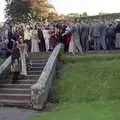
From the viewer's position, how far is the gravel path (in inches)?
596

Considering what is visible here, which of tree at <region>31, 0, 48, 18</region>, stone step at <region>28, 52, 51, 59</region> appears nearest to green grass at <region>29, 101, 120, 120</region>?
stone step at <region>28, 52, 51, 59</region>

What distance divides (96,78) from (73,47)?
5181 mm

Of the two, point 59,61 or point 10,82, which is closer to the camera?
point 10,82

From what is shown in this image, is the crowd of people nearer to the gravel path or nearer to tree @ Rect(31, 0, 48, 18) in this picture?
the gravel path

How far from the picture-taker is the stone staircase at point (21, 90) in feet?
56.0

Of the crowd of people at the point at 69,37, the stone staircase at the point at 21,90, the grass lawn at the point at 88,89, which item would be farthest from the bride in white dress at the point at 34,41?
the stone staircase at the point at 21,90

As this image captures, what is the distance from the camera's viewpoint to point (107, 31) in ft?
78.3

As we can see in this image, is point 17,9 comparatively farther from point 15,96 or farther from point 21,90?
point 15,96

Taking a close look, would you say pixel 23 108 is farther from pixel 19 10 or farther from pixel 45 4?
pixel 45 4

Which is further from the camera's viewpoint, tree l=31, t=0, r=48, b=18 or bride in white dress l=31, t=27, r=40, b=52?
tree l=31, t=0, r=48, b=18

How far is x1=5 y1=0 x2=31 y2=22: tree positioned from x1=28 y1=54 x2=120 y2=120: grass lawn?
24904 millimetres

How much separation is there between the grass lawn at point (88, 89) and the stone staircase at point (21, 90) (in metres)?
1.02

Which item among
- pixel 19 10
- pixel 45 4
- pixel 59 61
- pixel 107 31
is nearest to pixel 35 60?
pixel 59 61

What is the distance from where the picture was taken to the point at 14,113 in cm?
1589
